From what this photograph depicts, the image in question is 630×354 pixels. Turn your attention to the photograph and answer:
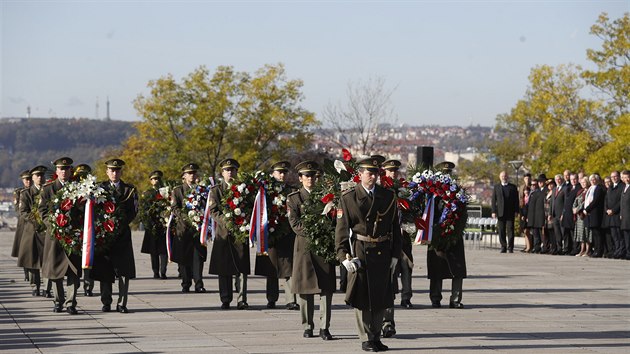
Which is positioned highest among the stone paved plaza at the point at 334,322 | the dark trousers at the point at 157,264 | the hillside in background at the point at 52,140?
the hillside in background at the point at 52,140

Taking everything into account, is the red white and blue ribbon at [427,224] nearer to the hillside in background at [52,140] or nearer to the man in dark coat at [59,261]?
the man in dark coat at [59,261]

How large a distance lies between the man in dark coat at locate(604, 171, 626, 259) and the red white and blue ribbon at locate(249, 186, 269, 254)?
13638 millimetres

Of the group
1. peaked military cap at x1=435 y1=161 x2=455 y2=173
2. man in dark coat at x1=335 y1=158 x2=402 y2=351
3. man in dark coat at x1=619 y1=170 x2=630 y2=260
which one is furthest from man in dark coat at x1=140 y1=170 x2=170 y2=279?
man in dark coat at x1=335 y1=158 x2=402 y2=351

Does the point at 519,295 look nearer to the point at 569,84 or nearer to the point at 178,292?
the point at 178,292

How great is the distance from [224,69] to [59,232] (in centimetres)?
5167

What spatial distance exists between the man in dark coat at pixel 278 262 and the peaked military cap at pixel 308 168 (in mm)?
2150

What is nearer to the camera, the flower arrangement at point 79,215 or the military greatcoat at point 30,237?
the flower arrangement at point 79,215

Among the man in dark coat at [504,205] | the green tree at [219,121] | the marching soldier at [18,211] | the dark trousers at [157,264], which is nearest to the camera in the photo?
the marching soldier at [18,211]

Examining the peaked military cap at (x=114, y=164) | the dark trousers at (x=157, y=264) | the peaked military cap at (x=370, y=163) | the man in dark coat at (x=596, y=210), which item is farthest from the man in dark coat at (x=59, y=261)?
Answer: the man in dark coat at (x=596, y=210)

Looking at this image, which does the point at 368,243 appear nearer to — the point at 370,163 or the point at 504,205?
the point at 370,163

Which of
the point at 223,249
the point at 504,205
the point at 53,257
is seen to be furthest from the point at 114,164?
the point at 504,205

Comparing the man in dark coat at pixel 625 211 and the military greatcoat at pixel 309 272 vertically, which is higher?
the man in dark coat at pixel 625 211

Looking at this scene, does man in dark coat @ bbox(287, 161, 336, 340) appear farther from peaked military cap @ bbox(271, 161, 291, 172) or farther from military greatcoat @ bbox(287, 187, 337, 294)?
peaked military cap @ bbox(271, 161, 291, 172)

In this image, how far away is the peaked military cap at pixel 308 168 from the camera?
15.6 m
